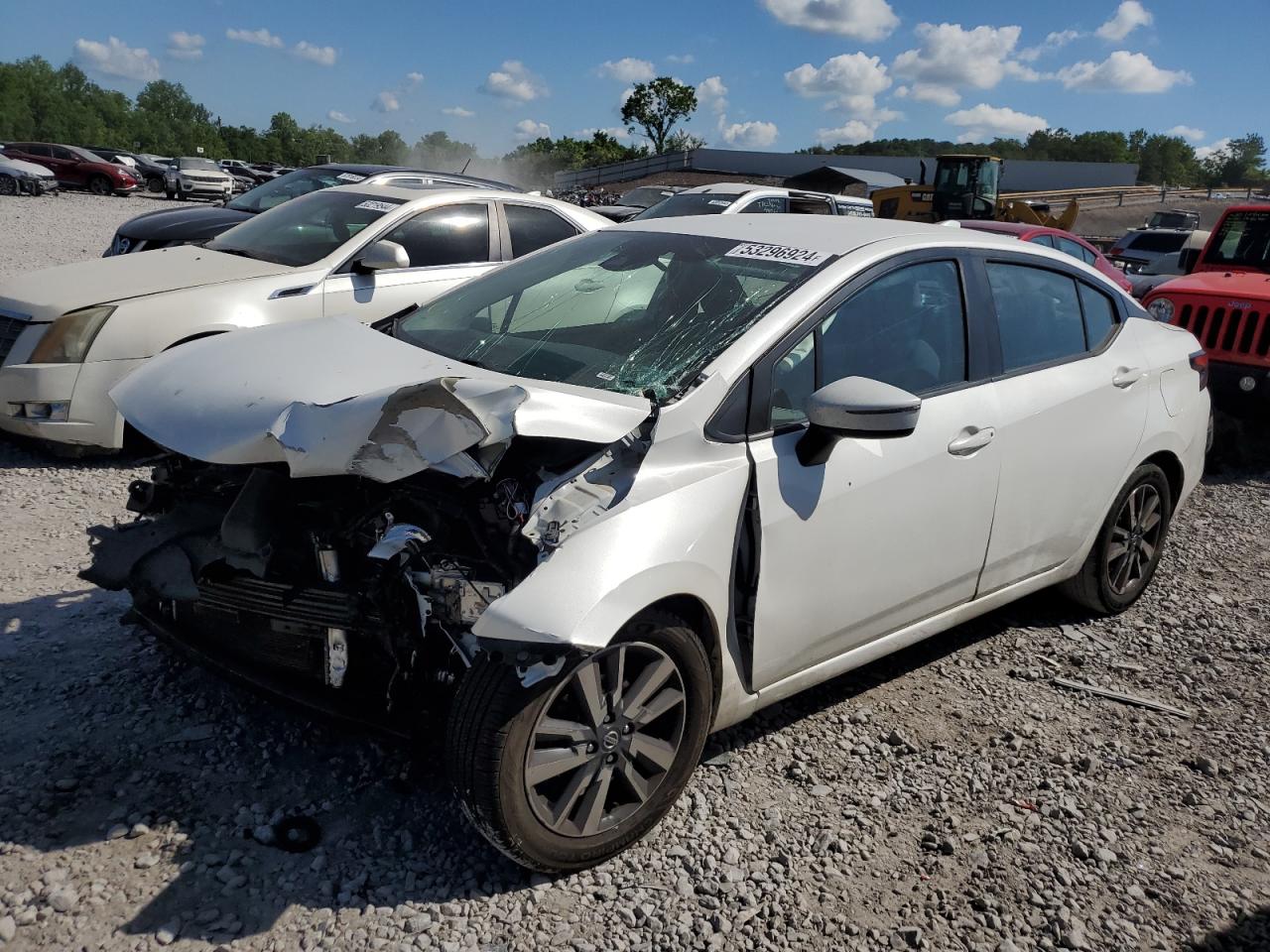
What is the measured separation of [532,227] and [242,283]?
2166mm

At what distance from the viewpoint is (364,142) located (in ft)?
346

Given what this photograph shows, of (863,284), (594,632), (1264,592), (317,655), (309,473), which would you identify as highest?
(863,284)

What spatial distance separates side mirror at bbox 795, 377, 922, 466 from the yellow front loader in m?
20.6

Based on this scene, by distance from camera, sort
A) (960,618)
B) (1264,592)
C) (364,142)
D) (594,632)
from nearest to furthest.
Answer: (594,632) → (960,618) → (1264,592) → (364,142)

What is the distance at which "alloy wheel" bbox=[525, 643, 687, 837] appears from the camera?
263 centimetres

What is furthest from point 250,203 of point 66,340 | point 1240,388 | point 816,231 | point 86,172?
point 86,172

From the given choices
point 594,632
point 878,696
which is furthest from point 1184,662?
point 594,632

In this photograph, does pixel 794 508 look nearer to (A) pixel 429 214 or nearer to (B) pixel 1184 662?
(B) pixel 1184 662

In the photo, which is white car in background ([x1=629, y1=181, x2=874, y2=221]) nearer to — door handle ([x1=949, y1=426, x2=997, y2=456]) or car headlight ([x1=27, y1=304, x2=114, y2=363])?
car headlight ([x1=27, y1=304, x2=114, y2=363])

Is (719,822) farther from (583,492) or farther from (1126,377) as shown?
(1126,377)

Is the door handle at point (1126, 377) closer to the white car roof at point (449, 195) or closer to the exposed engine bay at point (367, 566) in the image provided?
the exposed engine bay at point (367, 566)

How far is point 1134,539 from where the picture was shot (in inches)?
181

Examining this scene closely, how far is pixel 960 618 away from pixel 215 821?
2.65m

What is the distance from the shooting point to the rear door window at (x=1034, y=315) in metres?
3.80
